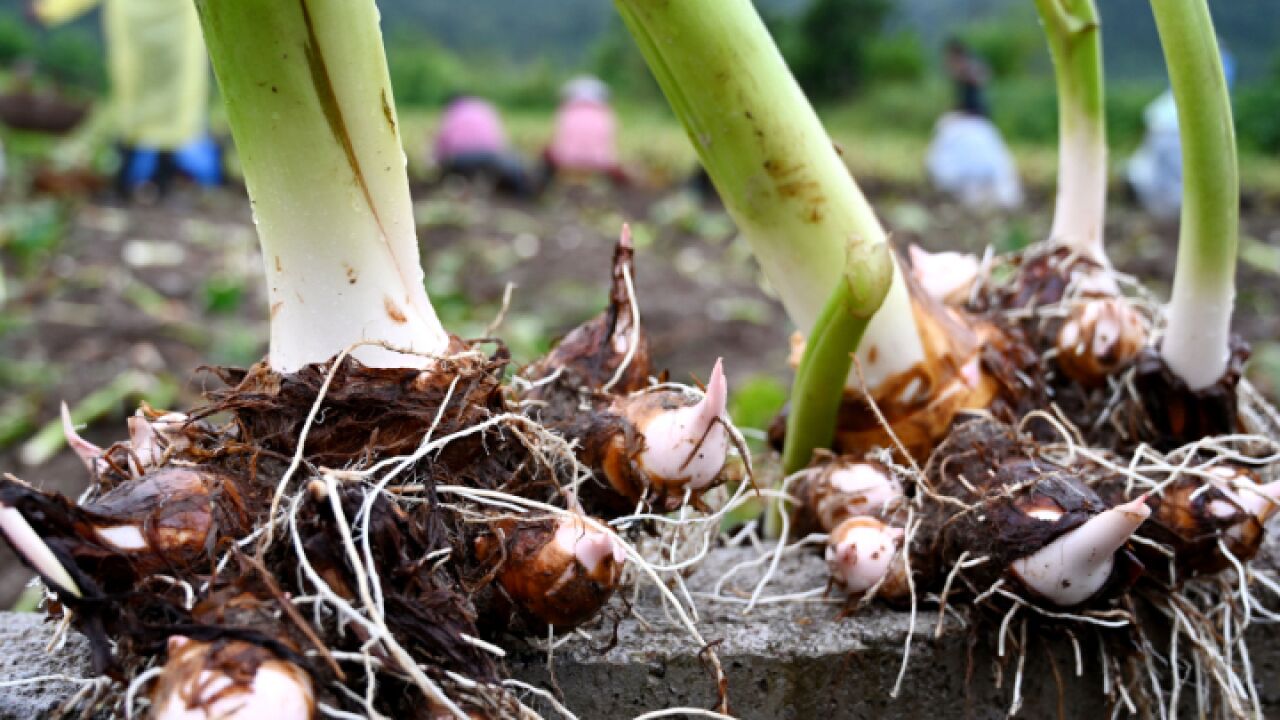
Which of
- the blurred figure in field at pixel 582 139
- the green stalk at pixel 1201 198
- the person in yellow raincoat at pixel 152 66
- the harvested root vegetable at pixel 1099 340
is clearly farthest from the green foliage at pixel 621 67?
the green stalk at pixel 1201 198

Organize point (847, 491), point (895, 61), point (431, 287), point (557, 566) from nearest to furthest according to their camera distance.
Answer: point (557, 566), point (847, 491), point (431, 287), point (895, 61)

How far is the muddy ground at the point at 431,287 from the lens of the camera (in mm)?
3706

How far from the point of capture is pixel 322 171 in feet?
3.42

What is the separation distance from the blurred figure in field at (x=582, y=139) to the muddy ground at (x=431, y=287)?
61.0 inches

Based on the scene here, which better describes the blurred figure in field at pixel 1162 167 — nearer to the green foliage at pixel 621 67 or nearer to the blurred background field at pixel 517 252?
the blurred background field at pixel 517 252

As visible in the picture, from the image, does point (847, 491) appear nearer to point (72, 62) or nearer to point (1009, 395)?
point (1009, 395)

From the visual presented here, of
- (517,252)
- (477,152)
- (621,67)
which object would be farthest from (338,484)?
(621,67)

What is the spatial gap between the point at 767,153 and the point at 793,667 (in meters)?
0.63

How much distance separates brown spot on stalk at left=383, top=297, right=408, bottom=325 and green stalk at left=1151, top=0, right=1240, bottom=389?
0.94 meters

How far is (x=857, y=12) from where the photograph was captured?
790 inches

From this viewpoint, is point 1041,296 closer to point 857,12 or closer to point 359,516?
point 359,516

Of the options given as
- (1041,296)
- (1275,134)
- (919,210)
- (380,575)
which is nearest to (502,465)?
(380,575)


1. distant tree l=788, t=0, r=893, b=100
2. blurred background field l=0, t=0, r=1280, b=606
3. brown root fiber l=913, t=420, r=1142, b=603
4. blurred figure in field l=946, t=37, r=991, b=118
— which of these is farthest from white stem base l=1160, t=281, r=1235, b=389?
distant tree l=788, t=0, r=893, b=100

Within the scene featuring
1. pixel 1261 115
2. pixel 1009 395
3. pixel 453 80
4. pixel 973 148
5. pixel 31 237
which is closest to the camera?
pixel 1009 395
